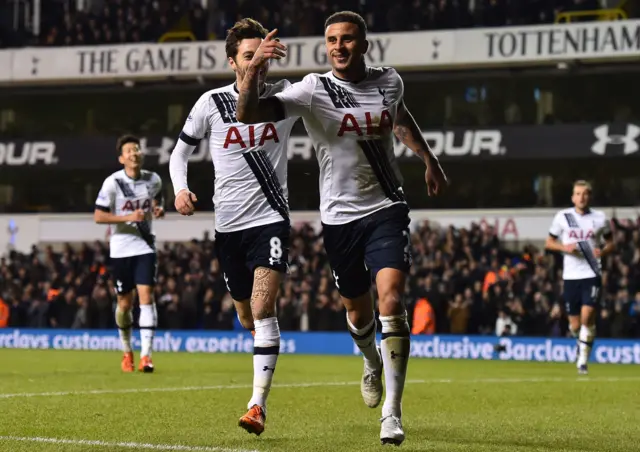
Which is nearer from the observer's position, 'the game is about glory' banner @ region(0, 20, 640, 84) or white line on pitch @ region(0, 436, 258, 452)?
white line on pitch @ region(0, 436, 258, 452)

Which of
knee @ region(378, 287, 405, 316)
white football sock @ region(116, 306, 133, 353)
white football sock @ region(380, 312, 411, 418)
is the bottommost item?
white football sock @ region(116, 306, 133, 353)

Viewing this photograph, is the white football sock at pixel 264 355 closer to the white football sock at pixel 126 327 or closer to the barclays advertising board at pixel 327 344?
the white football sock at pixel 126 327

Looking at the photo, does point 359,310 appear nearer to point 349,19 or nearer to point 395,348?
point 395,348

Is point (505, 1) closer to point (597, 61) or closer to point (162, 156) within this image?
point (597, 61)

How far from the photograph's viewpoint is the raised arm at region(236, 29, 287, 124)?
6.73m

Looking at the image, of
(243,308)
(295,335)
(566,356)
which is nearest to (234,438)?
(243,308)

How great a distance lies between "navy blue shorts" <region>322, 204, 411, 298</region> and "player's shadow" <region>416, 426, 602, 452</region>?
1023 millimetres

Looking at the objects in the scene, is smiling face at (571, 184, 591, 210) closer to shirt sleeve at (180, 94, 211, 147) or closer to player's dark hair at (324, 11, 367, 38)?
shirt sleeve at (180, 94, 211, 147)

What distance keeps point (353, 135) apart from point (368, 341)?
1.64 m

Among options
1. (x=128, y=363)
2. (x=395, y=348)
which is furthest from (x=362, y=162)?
(x=128, y=363)

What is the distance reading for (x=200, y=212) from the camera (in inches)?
1378

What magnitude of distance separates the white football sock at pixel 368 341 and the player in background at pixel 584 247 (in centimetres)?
804

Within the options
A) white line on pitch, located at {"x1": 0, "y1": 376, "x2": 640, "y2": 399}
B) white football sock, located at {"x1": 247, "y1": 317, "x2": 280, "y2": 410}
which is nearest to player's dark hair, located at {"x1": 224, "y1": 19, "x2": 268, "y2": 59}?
white football sock, located at {"x1": 247, "y1": 317, "x2": 280, "y2": 410}

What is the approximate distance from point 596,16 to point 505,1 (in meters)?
2.39
